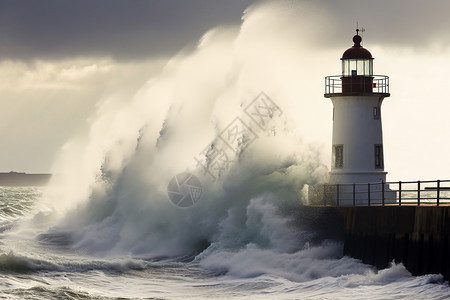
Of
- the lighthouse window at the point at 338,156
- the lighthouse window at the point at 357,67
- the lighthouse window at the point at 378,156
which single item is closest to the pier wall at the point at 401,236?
the lighthouse window at the point at 338,156

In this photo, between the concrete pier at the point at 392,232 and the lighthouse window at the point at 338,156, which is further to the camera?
the lighthouse window at the point at 338,156

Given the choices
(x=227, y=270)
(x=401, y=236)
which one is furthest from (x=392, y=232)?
(x=227, y=270)

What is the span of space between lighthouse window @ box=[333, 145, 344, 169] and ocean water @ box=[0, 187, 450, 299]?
2046mm

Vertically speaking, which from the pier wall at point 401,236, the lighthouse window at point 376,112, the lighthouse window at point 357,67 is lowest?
the pier wall at point 401,236

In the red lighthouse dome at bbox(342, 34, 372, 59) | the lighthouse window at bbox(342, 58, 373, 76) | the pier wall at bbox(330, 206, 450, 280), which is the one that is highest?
the red lighthouse dome at bbox(342, 34, 372, 59)

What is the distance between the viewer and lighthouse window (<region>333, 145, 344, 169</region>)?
1011 inches

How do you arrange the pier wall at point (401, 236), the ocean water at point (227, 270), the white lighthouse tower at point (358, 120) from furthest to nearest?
the white lighthouse tower at point (358, 120) < the ocean water at point (227, 270) < the pier wall at point (401, 236)

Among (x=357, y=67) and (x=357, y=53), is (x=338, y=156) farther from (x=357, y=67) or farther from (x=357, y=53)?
(x=357, y=53)

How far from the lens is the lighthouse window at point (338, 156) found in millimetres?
25688

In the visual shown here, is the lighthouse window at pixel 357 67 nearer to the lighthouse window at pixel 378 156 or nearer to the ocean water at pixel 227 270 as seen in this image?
the lighthouse window at pixel 378 156

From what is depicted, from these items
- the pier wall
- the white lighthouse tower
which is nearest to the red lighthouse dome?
the white lighthouse tower

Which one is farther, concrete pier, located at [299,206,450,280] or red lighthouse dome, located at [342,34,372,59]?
red lighthouse dome, located at [342,34,372,59]

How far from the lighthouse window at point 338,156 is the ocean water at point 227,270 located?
6.71 ft

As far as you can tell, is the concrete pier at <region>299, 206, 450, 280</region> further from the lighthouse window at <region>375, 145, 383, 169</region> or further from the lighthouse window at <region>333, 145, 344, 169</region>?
the lighthouse window at <region>375, 145, 383, 169</region>
